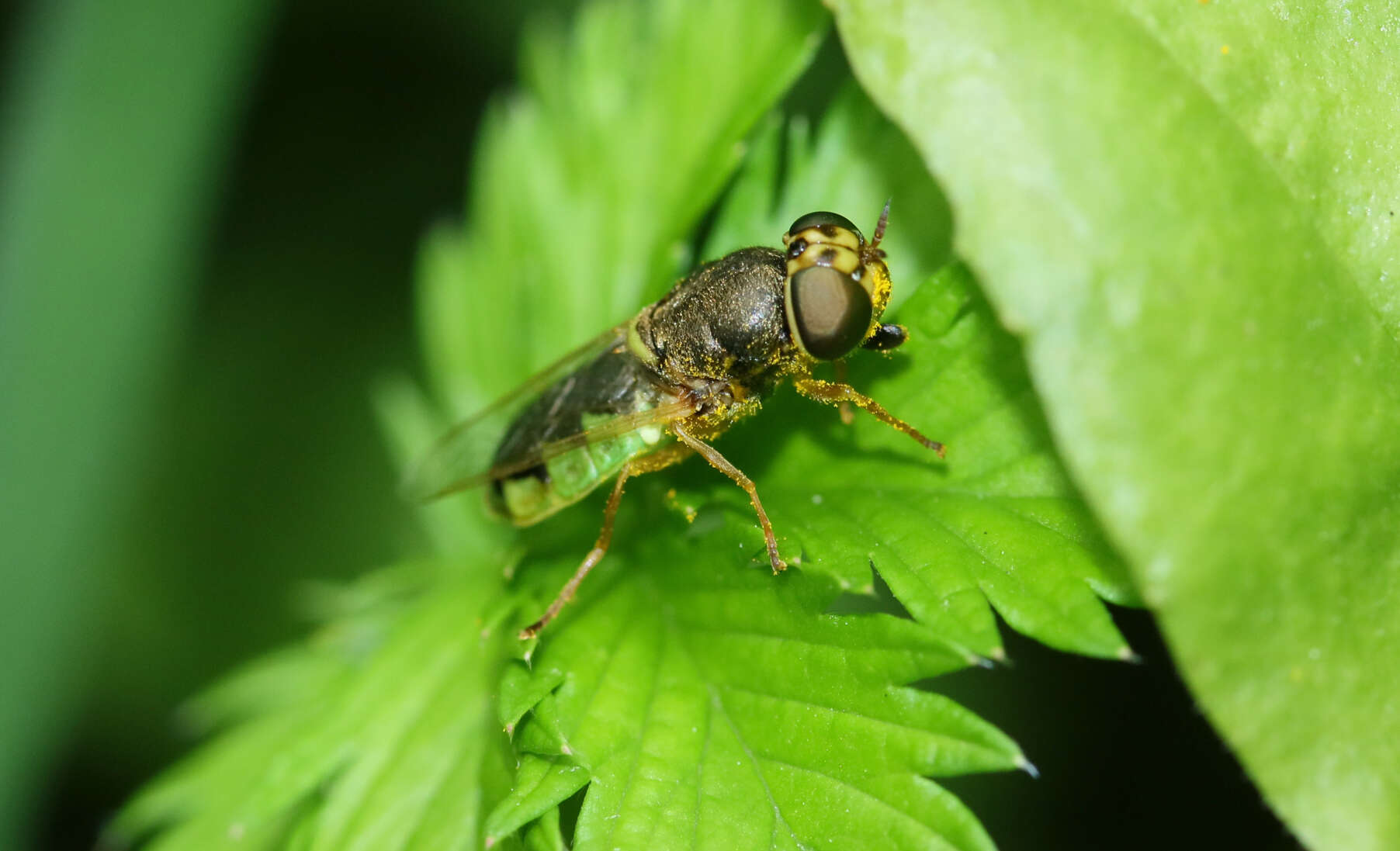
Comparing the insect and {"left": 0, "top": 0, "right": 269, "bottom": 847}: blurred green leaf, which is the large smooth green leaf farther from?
{"left": 0, "top": 0, "right": 269, "bottom": 847}: blurred green leaf

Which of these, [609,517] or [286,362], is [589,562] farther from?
[286,362]

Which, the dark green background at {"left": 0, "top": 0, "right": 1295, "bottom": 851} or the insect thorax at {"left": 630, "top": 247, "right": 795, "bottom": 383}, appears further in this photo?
the dark green background at {"left": 0, "top": 0, "right": 1295, "bottom": 851}

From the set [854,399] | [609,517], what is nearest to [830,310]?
[854,399]

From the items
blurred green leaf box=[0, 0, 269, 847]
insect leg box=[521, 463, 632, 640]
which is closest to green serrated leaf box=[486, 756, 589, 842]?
insect leg box=[521, 463, 632, 640]

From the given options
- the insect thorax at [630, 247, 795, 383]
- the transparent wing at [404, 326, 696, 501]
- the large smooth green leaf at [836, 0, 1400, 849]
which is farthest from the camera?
the transparent wing at [404, 326, 696, 501]

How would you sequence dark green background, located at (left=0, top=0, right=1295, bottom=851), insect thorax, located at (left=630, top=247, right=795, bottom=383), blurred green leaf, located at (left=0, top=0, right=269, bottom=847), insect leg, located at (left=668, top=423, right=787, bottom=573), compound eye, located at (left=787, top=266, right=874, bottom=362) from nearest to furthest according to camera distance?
1. insect leg, located at (left=668, top=423, right=787, bottom=573)
2. compound eye, located at (left=787, top=266, right=874, bottom=362)
3. insect thorax, located at (left=630, top=247, right=795, bottom=383)
4. blurred green leaf, located at (left=0, top=0, right=269, bottom=847)
5. dark green background, located at (left=0, top=0, right=1295, bottom=851)

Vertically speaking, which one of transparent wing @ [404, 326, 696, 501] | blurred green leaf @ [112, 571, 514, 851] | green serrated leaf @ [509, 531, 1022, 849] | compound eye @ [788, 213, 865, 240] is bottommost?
green serrated leaf @ [509, 531, 1022, 849]

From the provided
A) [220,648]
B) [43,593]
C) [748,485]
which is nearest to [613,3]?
[748,485]

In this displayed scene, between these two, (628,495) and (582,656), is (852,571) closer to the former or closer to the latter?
(582,656)
